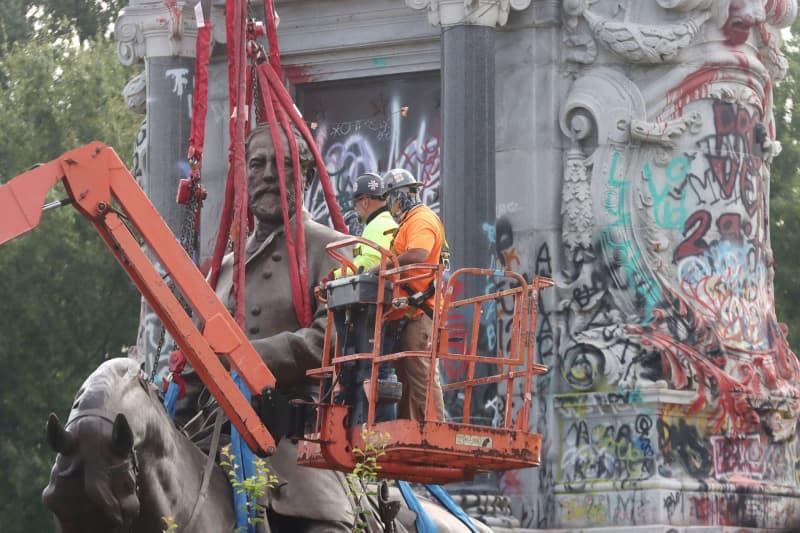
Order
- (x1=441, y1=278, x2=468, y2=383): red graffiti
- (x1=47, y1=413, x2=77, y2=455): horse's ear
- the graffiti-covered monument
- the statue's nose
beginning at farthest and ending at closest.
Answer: the statue's nose → the graffiti-covered monument → (x1=441, y1=278, x2=468, y2=383): red graffiti → (x1=47, y1=413, x2=77, y2=455): horse's ear

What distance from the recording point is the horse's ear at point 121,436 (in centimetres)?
1060

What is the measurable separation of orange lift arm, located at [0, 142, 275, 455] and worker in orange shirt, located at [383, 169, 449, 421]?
1352 millimetres

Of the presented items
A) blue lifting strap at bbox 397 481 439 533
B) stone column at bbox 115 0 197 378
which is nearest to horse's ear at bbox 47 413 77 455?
blue lifting strap at bbox 397 481 439 533

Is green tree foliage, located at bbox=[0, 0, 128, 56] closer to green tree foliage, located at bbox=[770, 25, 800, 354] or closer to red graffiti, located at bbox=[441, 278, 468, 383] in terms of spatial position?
green tree foliage, located at bbox=[770, 25, 800, 354]

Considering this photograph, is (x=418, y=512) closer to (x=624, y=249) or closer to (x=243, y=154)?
(x=243, y=154)

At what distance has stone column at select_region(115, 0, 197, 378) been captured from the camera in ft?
88.7

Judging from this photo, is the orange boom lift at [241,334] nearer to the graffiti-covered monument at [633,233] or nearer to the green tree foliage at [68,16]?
the graffiti-covered monument at [633,233]

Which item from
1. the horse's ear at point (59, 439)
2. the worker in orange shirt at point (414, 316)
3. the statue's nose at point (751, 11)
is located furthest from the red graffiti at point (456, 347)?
the horse's ear at point (59, 439)

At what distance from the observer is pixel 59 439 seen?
10.6 m

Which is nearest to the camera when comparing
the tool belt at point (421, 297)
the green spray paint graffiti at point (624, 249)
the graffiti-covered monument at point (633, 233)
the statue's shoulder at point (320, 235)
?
the tool belt at point (421, 297)

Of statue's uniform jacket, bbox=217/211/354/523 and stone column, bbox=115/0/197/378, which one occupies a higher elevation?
stone column, bbox=115/0/197/378

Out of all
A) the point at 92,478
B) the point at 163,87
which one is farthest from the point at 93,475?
the point at 163,87

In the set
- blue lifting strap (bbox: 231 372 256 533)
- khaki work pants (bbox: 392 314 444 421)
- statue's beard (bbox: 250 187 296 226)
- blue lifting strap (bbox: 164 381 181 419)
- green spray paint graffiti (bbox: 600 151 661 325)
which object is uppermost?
green spray paint graffiti (bbox: 600 151 661 325)

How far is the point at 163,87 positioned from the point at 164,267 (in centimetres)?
1616
